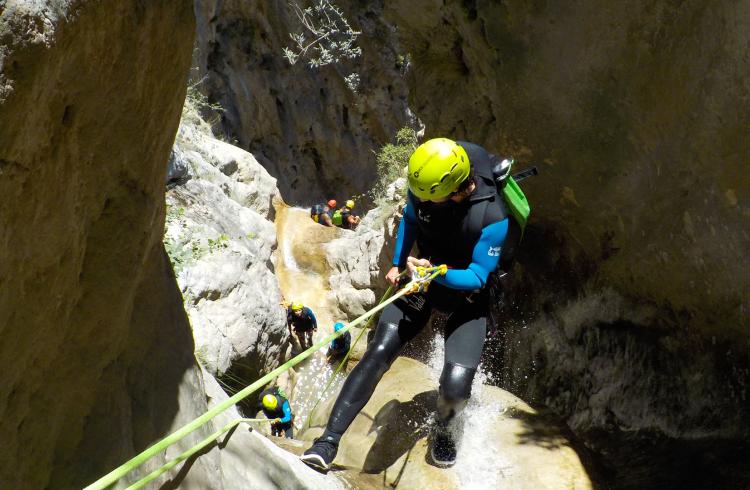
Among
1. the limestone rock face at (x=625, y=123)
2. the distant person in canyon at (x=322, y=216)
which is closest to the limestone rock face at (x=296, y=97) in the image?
the distant person in canyon at (x=322, y=216)

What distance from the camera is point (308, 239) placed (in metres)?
15.0

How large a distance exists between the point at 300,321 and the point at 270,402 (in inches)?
96.1

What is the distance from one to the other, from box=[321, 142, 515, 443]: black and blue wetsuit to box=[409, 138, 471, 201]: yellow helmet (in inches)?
8.7

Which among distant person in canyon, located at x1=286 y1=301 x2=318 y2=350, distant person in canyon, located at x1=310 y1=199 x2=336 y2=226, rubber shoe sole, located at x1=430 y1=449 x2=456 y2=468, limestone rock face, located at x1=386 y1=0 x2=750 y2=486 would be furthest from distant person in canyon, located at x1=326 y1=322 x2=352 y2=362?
distant person in canyon, located at x1=310 y1=199 x2=336 y2=226

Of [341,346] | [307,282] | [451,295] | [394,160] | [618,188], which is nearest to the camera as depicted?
[451,295]

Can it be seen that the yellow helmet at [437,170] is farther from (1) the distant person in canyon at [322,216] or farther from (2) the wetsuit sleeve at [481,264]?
(1) the distant person in canyon at [322,216]

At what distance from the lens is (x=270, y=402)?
7984 mm

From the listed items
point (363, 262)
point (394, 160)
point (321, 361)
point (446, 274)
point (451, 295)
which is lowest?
point (321, 361)

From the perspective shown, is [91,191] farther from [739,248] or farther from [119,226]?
[739,248]

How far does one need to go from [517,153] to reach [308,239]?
9.20 meters

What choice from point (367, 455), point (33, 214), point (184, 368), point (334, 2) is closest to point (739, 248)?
point (367, 455)

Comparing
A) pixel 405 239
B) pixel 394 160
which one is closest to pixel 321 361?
pixel 405 239

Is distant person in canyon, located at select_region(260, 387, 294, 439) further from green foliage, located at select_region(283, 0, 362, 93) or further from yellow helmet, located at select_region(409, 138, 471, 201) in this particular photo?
green foliage, located at select_region(283, 0, 362, 93)

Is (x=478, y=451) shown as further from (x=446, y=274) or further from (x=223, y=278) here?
(x=223, y=278)
